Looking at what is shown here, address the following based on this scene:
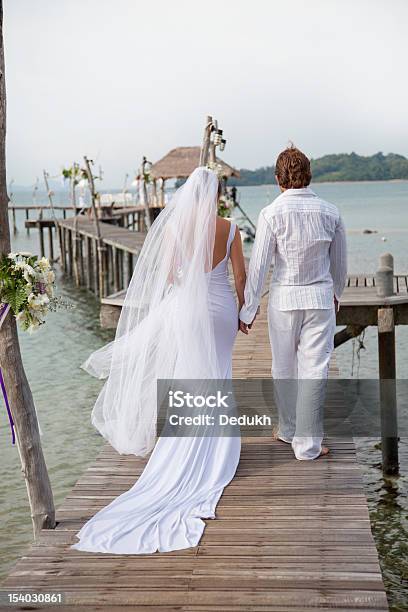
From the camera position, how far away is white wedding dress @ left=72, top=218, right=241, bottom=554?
14.2 feet

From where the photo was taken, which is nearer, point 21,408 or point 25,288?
point 25,288

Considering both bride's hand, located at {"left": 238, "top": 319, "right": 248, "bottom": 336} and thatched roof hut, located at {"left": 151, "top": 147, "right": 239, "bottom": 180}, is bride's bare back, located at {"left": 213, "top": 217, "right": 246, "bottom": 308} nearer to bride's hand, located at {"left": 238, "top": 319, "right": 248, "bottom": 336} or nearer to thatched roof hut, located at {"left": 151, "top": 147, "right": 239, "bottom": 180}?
bride's hand, located at {"left": 238, "top": 319, "right": 248, "bottom": 336}

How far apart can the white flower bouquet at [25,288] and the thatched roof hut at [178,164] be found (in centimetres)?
3280

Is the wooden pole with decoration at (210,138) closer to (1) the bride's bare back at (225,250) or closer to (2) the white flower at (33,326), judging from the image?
(1) the bride's bare back at (225,250)

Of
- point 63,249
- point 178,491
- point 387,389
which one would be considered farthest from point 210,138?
point 63,249

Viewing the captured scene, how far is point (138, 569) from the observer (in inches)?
158

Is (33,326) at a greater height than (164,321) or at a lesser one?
greater

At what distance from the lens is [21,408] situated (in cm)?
470

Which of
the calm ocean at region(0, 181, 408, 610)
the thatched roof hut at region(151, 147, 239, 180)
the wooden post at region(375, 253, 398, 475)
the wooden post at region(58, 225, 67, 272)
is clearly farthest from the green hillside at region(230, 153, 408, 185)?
the wooden post at region(375, 253, 398, 475)

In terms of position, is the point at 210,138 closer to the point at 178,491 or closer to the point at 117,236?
the point at 117,236

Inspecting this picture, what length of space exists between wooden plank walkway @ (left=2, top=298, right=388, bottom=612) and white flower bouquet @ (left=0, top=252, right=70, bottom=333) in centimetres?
108

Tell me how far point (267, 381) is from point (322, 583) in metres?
3.85

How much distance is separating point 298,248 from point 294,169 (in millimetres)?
462

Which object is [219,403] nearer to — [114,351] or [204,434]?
[204,434]
